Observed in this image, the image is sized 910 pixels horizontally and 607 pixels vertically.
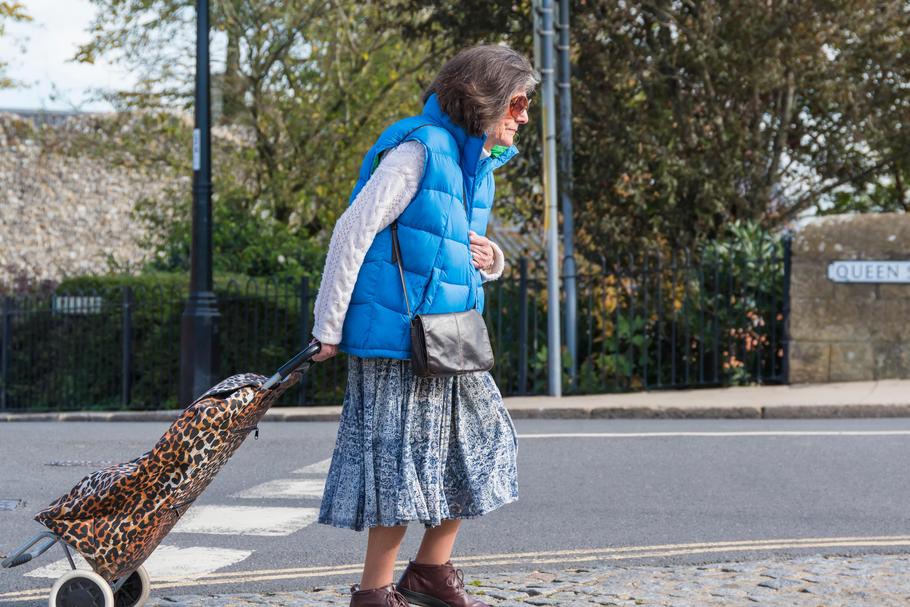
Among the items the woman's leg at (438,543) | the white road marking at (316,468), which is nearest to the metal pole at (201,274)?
the white road marking at (316,468)

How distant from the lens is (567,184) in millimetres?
13781

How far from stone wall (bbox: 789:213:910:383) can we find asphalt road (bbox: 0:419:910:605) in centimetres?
225

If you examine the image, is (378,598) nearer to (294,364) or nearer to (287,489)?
(294,364)

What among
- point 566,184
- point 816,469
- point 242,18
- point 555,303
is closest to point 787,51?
point 566,184

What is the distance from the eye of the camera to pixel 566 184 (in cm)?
1378

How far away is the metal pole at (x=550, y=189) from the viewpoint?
509 inches

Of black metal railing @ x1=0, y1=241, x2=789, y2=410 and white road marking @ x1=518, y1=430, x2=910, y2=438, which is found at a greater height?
→ black metal railing @ x1=0, y1=241, x2=789, y2=410

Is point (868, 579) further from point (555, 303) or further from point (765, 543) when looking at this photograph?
point (555, 303)

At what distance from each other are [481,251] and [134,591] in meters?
1.67

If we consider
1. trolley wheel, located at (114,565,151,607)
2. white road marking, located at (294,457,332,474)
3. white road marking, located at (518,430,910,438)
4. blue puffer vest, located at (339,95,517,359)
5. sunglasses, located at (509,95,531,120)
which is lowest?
trolley wheel, located at (114,565,151,607)

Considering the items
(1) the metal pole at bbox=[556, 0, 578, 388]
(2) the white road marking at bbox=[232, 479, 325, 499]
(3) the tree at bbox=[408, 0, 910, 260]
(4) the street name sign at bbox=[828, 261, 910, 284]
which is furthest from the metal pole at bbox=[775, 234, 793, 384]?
(2) the white road marking at bbox=[232, 479, 325, 499]

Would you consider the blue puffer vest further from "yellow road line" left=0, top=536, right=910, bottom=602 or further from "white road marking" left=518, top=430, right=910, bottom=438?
"white road marking" left=518, top=430, right=910, bottom=438

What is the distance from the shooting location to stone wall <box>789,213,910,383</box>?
492 inches

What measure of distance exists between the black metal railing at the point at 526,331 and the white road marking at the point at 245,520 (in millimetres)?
6600
